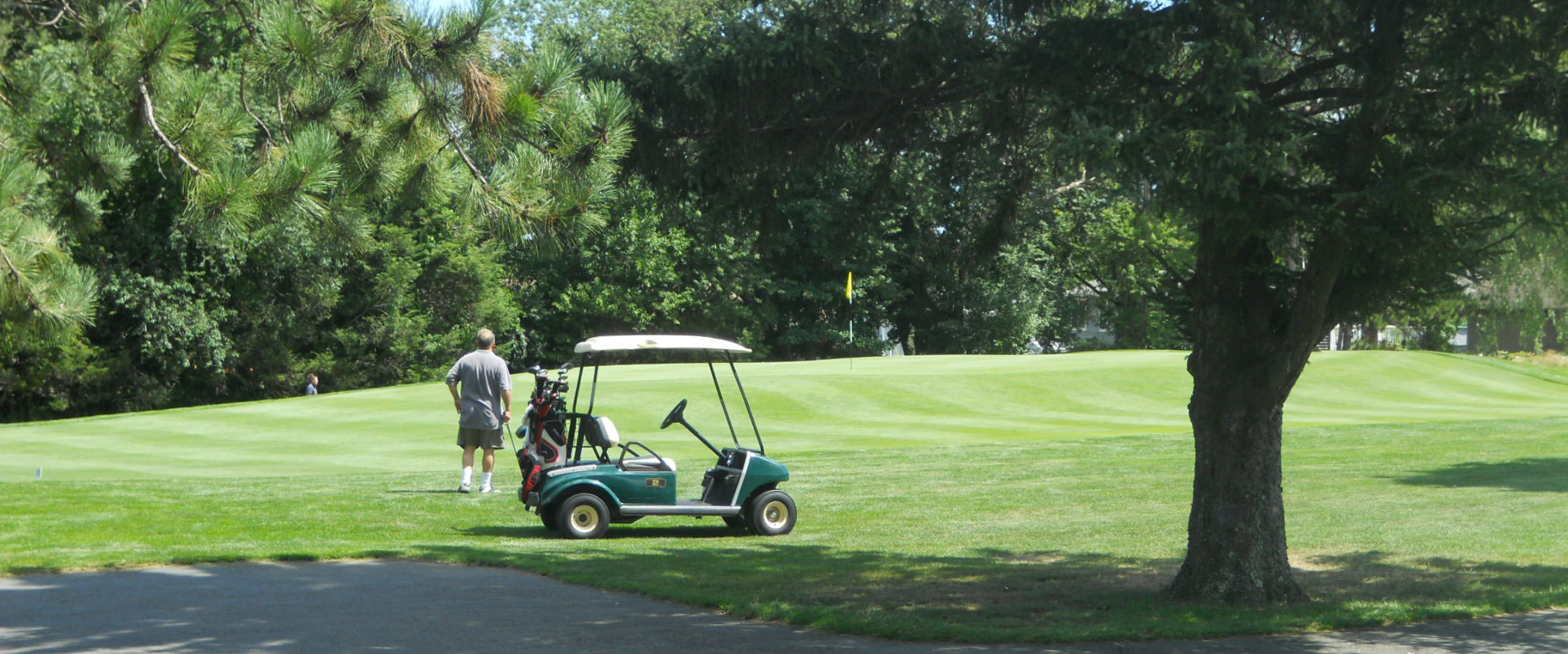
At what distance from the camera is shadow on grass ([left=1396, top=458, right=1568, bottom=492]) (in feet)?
49.9

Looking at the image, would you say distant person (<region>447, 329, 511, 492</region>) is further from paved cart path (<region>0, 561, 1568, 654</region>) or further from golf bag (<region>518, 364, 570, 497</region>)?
paved cart path (<region>0, 561, 1568, 654</region>)

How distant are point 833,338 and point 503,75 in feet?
153

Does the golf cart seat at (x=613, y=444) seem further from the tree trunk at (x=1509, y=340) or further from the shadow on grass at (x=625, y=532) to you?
the tree trunk at (x=1509, y=340)

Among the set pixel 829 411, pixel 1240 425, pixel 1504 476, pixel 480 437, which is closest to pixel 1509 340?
pixel 829 411

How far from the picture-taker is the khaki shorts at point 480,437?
46.8ft

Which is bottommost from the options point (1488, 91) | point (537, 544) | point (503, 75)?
point (537, 544)

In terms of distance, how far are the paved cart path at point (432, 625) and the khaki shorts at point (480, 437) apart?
197 inches

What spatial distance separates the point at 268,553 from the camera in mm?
10188

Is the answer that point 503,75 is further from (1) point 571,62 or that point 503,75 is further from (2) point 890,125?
(2) point 890,125

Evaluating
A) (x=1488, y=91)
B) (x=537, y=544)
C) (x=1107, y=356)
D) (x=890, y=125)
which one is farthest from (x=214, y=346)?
(x=1488, y=91)

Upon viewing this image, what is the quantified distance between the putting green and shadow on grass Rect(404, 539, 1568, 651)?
943 cm

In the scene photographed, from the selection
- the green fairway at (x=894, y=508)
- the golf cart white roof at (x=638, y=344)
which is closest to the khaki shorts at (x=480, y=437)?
the green fairway at (x=894, y=508)

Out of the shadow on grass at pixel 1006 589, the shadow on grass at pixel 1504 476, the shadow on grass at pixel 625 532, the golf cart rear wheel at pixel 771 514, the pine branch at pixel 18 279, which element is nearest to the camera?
the shadow on grass at pixel 1006 589

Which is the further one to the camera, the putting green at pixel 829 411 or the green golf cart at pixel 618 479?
the putting green at pixel 829 411
